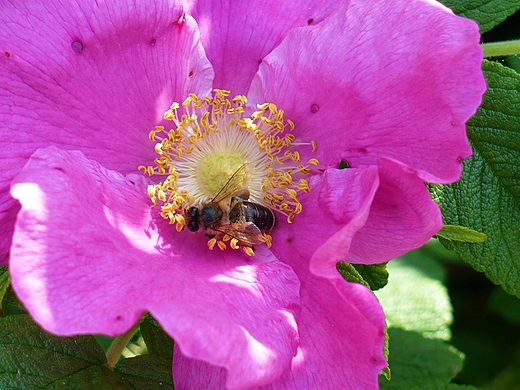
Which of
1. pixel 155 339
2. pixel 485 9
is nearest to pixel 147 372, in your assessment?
pixel 155 339

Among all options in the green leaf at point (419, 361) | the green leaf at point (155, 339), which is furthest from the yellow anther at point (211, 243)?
the green leaf at point (419, 361)

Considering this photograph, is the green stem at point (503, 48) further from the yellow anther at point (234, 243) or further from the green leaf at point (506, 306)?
the green leaf at point (506, 306)

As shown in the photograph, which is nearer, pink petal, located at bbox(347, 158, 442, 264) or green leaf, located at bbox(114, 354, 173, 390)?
pink petal, located at bbox(347, 158, 442, 264)

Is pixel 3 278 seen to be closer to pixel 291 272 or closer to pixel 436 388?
pixel 291 272

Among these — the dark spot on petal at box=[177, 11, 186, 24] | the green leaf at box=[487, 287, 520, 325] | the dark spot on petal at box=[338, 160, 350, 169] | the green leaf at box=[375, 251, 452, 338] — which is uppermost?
the dark spot on petal at box=[177, 11, 186, 24]

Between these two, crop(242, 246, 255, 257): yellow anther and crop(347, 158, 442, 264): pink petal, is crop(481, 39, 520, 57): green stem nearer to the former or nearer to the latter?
crop(347, 158, 442, 264): pink petal

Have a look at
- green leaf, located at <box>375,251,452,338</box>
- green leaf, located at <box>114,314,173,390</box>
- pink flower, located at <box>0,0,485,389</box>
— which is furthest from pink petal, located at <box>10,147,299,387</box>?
green leaf, located at <box>375,251,452,338</box>

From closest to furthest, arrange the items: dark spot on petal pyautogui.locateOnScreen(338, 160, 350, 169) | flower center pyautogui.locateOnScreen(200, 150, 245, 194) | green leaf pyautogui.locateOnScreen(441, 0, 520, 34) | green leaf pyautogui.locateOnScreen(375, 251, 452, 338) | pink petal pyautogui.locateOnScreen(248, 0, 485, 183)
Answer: pink petal pyautogui.locateOnScreen(248, 0, 485, 183), dark spot on petal pyautogui.locateOnScreen(338, 160, 350, 169), green leaf pyautogui.locateOnScreen(441, 0, 520, 34), flower center pyautogui.locateOnScreen(200, 150, 245, 194), green leaf pyautogui.locateOnScreen(375, 251, 452, 338)
